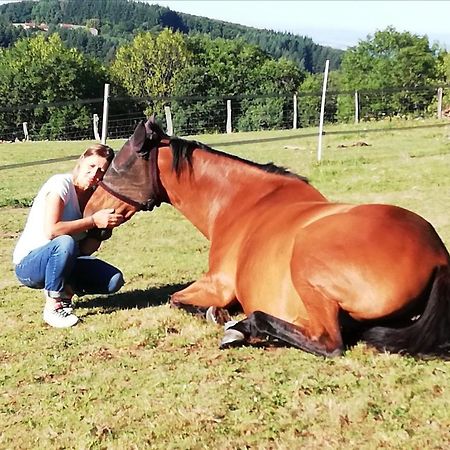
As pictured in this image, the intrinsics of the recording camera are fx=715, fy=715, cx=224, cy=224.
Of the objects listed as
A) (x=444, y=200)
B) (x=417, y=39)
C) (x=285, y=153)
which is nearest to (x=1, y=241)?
(x=444, y=200)

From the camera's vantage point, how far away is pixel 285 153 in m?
19.0

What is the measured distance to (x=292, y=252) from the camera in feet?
14.3

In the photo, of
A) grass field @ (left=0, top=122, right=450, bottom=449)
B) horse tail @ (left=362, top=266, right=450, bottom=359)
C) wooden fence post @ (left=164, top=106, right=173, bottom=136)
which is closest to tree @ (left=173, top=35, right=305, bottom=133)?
wooden fence post @ (left=164, top=106, right=173, bottom=136)

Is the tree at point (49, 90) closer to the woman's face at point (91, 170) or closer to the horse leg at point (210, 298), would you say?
the woman's face at point (91, 170)

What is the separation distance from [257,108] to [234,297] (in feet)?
138

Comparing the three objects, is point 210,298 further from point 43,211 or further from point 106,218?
point 43,211

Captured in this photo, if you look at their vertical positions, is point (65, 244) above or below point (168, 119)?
above

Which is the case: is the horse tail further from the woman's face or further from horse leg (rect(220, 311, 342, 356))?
the woman's face

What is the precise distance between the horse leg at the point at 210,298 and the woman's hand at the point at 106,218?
2.43ft

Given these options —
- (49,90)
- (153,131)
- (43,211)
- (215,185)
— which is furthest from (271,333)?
(49,90)

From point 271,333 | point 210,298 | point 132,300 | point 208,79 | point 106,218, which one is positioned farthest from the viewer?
point 208,79

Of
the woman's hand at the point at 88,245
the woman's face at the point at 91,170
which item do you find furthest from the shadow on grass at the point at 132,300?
the woman's face at the point at 91,170

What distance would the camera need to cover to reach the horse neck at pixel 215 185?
5.21m

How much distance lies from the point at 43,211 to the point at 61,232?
0.23 metres
